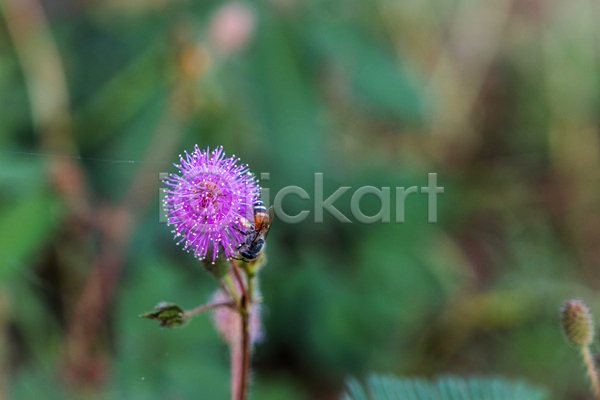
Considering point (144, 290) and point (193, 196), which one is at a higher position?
point (193, 196)

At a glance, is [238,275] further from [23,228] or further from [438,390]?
[23,228]

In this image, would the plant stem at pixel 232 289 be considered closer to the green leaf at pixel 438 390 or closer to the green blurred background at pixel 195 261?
the green leaf at pixel 438 390

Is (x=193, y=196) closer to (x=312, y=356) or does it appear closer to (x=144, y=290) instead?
(x=144, y=290)

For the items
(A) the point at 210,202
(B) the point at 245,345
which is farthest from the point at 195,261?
(B) the point at 245,345

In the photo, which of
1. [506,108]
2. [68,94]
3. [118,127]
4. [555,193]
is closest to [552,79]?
[506,108]

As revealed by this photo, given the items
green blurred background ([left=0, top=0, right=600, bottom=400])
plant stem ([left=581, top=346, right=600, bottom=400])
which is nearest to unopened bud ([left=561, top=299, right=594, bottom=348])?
plant stem ([left=581, top=346, right=600, bottom=400])

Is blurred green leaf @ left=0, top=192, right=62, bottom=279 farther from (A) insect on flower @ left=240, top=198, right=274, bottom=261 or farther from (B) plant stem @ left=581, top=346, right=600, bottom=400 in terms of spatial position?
(B) plant stem @ left=581, top=346, right=600, bottom=400
